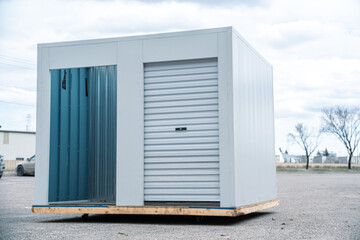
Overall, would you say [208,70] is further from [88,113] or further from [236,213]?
[88,113]

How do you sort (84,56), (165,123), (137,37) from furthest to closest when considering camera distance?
(84,56) → (137,37) → (165,123)

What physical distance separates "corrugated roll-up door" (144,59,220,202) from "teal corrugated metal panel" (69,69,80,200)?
194 centimetres

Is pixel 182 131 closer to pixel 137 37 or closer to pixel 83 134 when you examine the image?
pixel 137 37

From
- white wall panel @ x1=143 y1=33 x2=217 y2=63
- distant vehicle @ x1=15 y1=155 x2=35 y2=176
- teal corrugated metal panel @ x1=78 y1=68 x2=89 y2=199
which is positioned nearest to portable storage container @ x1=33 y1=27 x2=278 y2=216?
white wall panel @ x1=143 y1=33 x2=217 y2=63

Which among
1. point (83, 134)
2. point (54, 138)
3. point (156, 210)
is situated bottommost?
point (156, 210)

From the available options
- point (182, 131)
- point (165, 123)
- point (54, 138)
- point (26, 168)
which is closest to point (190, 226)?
point (182, 131)

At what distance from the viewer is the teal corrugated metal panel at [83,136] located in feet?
32.9

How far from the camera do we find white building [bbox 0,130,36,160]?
1932 inches

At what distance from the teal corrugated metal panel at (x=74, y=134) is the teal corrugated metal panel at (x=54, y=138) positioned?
0.37 m

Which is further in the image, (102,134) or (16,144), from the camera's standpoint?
(16,144)

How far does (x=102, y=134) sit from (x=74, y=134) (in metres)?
0.58

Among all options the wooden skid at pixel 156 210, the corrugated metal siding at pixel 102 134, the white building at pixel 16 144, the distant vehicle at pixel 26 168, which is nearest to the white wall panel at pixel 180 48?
the corrugated metal siding at pixel 102 134

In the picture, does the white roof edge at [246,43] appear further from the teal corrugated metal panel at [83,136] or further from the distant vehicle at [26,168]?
the distant vehicle at [26,168]

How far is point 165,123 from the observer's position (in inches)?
337
